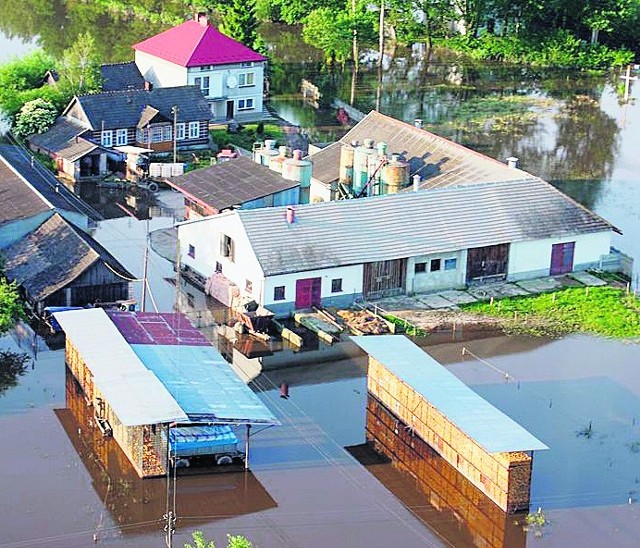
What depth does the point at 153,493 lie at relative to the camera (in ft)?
114

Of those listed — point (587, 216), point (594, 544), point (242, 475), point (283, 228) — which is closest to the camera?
point (594, 544)

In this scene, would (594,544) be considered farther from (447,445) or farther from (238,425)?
(238,425)

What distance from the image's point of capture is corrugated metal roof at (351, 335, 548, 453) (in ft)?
112

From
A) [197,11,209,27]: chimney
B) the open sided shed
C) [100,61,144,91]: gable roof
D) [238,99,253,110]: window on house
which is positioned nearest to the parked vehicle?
the open sided shed

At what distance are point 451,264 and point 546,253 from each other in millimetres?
3938

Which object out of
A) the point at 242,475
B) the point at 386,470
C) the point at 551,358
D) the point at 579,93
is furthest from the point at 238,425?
the point at 579,93

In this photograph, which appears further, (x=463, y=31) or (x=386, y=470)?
(x=463, y=31)

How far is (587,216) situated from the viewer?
52.2 meters

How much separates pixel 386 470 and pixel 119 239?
2104 cm

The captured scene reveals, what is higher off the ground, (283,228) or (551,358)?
(283,228)

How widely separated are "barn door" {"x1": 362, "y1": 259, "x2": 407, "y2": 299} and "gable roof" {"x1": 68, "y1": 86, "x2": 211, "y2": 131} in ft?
66.8

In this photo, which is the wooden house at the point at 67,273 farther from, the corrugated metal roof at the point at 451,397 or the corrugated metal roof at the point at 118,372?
the corrugated metal roof at the point at 451,397

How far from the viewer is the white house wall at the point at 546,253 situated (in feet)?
167

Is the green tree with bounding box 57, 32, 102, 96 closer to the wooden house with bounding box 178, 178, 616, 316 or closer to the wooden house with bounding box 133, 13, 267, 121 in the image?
the wooden house with bounding box 133, 13, 267, 121
